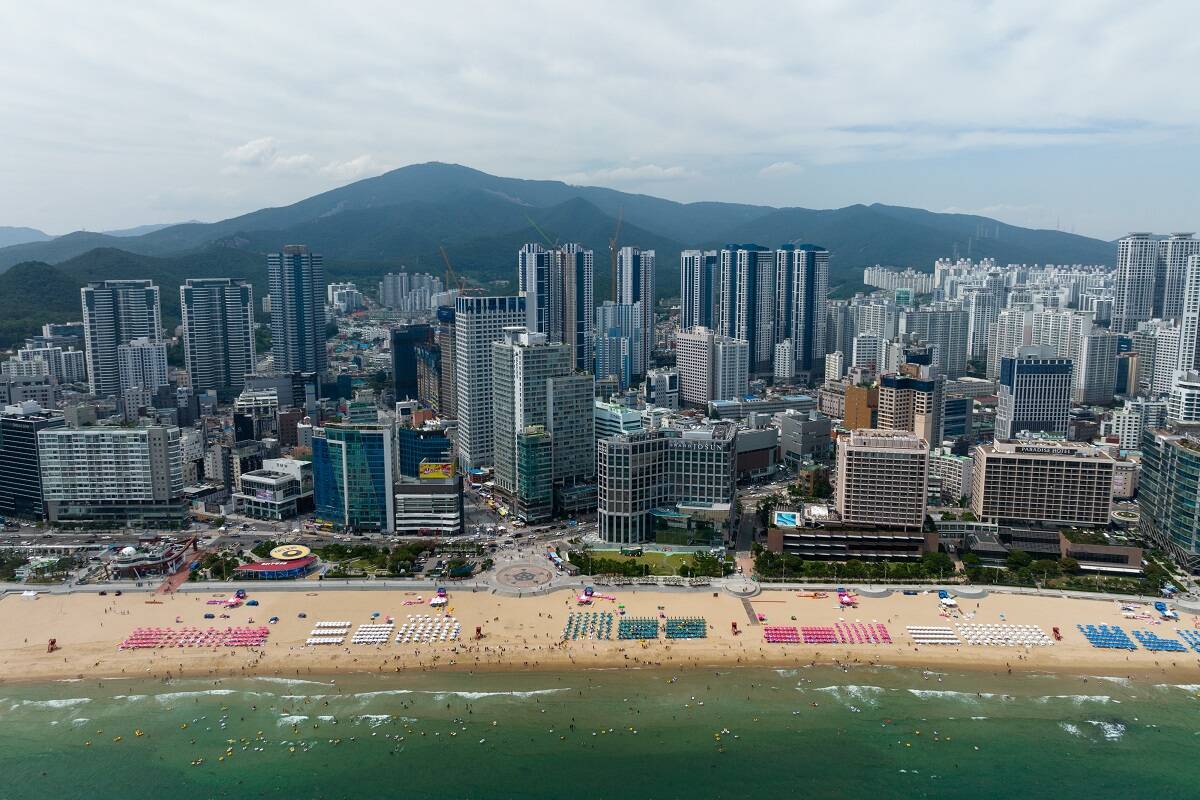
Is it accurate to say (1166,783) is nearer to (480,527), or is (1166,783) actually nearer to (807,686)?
(807,686)

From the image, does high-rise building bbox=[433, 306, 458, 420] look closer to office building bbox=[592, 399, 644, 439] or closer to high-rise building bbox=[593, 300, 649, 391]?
office building bbox=[592, 399, 644, 439]

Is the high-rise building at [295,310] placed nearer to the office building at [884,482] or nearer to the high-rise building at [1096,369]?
the office building at [884,482]

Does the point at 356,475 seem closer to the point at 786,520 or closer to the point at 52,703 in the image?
the point at 52,703

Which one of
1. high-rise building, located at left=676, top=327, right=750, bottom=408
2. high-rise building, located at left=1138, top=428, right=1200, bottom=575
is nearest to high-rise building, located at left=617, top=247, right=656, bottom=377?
high-rise building, located at left=676, top=327, right=750, bottom=408

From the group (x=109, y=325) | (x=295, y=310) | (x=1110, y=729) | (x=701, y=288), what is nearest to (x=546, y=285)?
(x=295, y=310)

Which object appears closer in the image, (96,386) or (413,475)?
(413,475)

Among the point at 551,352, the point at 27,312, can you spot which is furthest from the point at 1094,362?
the point at 27,312

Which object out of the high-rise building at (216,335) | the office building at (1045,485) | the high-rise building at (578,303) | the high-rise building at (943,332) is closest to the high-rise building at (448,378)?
the high-rise building at (578,303)
